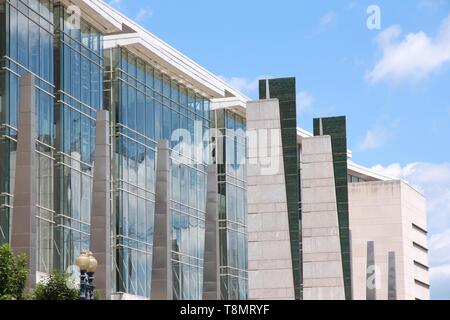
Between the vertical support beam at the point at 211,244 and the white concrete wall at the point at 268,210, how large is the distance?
17968 mm

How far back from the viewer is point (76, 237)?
60.2 m

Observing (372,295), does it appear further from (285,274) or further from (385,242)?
(385,242)

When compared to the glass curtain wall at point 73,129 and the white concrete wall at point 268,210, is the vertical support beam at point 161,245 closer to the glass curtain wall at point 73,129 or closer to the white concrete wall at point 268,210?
the glass curtain wall at point 73,129

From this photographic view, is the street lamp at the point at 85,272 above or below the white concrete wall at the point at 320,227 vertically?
below

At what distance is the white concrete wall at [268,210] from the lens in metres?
43.3

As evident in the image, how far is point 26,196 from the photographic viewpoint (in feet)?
139

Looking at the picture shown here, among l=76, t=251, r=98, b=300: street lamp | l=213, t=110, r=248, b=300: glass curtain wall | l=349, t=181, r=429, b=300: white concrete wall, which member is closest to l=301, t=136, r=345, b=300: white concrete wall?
l=76, t=251, r=98, b=300: street lamp

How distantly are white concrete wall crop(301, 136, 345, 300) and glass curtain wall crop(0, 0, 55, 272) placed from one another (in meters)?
14.3

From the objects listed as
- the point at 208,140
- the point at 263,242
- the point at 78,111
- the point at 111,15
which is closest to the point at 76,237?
the point at 78,111

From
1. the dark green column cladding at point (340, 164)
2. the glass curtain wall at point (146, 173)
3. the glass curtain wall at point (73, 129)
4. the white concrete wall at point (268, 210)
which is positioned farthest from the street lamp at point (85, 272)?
the glass curtain wall at point (146, 173)

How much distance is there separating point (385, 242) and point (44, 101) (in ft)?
285

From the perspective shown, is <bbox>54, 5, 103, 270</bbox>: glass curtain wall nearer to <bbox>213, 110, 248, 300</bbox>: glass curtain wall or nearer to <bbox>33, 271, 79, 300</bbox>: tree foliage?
<bbox>33, 271, 79, 300</bbox>: tree foliage

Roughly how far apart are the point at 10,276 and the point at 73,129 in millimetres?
26070

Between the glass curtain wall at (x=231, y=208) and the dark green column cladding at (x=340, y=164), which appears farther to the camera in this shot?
the glass curtain wall at (x=231, y=208)
